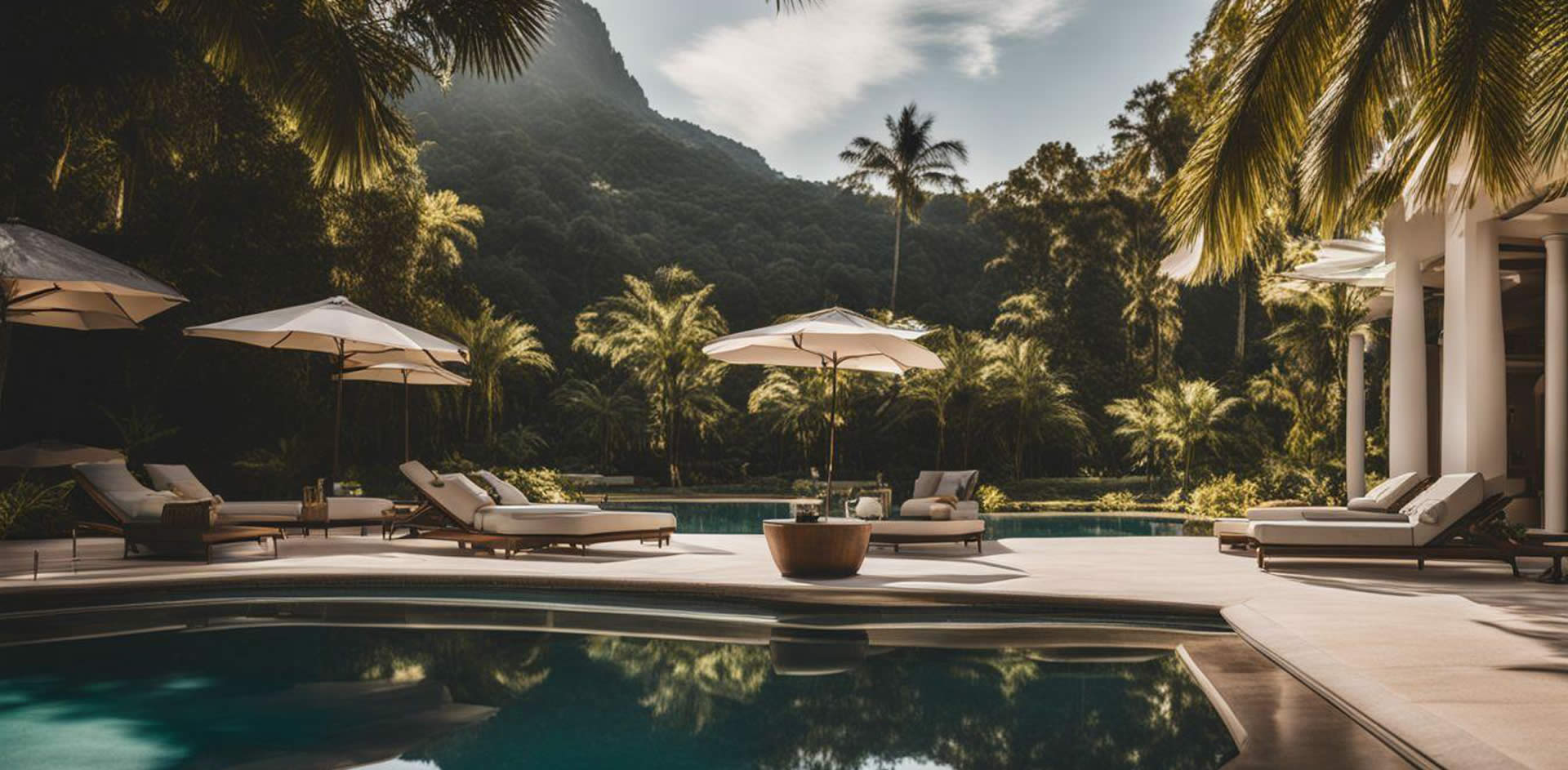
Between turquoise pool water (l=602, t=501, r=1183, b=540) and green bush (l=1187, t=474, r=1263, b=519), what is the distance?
25.3 inches

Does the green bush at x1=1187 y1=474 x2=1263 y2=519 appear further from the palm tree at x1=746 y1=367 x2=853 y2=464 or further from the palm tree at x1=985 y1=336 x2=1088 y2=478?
the palm tree at x1=746 y1=367 x2=853 y2=464

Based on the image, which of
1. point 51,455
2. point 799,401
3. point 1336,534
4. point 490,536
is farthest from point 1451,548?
point 799,401

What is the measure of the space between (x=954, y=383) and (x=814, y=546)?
17.4m

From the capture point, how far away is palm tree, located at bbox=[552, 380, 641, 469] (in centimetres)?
2748

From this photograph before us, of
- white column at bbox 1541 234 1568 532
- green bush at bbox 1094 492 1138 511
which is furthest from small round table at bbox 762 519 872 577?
green bush at bbox 1094 492 1138 511

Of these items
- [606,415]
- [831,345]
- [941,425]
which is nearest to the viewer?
[831,345]

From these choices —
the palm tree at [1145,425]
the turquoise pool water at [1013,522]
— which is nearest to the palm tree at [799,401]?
the turquoise pool water at [1013,522]

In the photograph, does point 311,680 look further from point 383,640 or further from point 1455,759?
point 1455,759

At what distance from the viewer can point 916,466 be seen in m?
28.2

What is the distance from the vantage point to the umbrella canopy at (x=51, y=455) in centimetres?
1118

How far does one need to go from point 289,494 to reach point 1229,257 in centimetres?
1310

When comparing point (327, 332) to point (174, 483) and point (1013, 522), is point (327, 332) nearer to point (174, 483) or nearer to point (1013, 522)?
point (174, 483)

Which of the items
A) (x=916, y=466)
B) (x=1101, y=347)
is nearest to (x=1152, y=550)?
(x=916, y=466)

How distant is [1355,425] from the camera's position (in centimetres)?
1476
